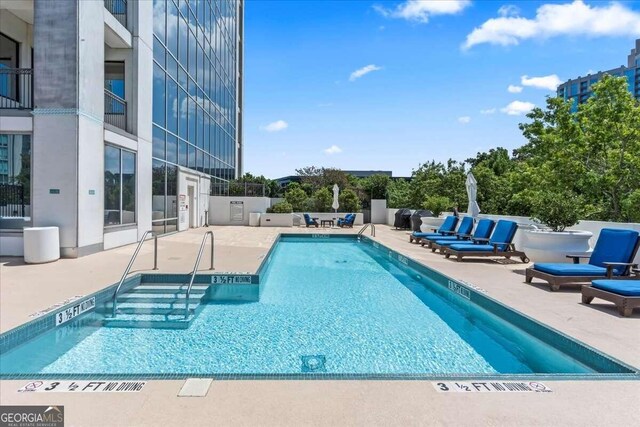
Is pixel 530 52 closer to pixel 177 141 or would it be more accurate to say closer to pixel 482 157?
pixel 177 141

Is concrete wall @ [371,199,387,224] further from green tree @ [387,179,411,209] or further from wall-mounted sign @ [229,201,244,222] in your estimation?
wall-mounted sign @ [229,201,244,222]

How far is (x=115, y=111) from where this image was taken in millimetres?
11922

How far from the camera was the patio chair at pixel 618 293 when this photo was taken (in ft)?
15.6

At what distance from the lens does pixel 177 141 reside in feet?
53.5

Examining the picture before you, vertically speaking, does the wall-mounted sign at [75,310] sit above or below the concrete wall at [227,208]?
below

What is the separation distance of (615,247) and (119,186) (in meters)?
11.7

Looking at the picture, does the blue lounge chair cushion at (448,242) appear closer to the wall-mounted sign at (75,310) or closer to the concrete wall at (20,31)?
the wall-mounted sign at (75,310)

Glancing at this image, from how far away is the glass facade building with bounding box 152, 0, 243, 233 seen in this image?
1430 centimetres

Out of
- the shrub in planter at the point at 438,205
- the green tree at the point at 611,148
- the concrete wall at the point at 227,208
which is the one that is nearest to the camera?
the green tree at the point at 611,148

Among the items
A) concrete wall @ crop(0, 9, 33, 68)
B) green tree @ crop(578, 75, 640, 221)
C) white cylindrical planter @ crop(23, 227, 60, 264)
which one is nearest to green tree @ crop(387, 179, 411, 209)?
green tree @ crop(578, 75, 640, 221)

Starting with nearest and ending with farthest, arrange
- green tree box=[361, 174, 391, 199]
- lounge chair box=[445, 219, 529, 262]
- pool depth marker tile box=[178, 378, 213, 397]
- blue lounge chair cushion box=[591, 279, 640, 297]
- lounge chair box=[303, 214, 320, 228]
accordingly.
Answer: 1. pool depth marker tile box=[178, 378, 213, 397]
2. blue lounge chair cushion box=[591, 279, 640, 297]
3. lounge chair box=[445, 219, 529, 262]
4. lounge chair box=[303, 214, 320, 228]
5. green tree box=[361, 174, 391, 199]

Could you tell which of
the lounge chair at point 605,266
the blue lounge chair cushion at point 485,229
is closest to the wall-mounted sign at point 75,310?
the lounge chair at point 605,266

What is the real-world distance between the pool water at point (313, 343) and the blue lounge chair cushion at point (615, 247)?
2.45 m
